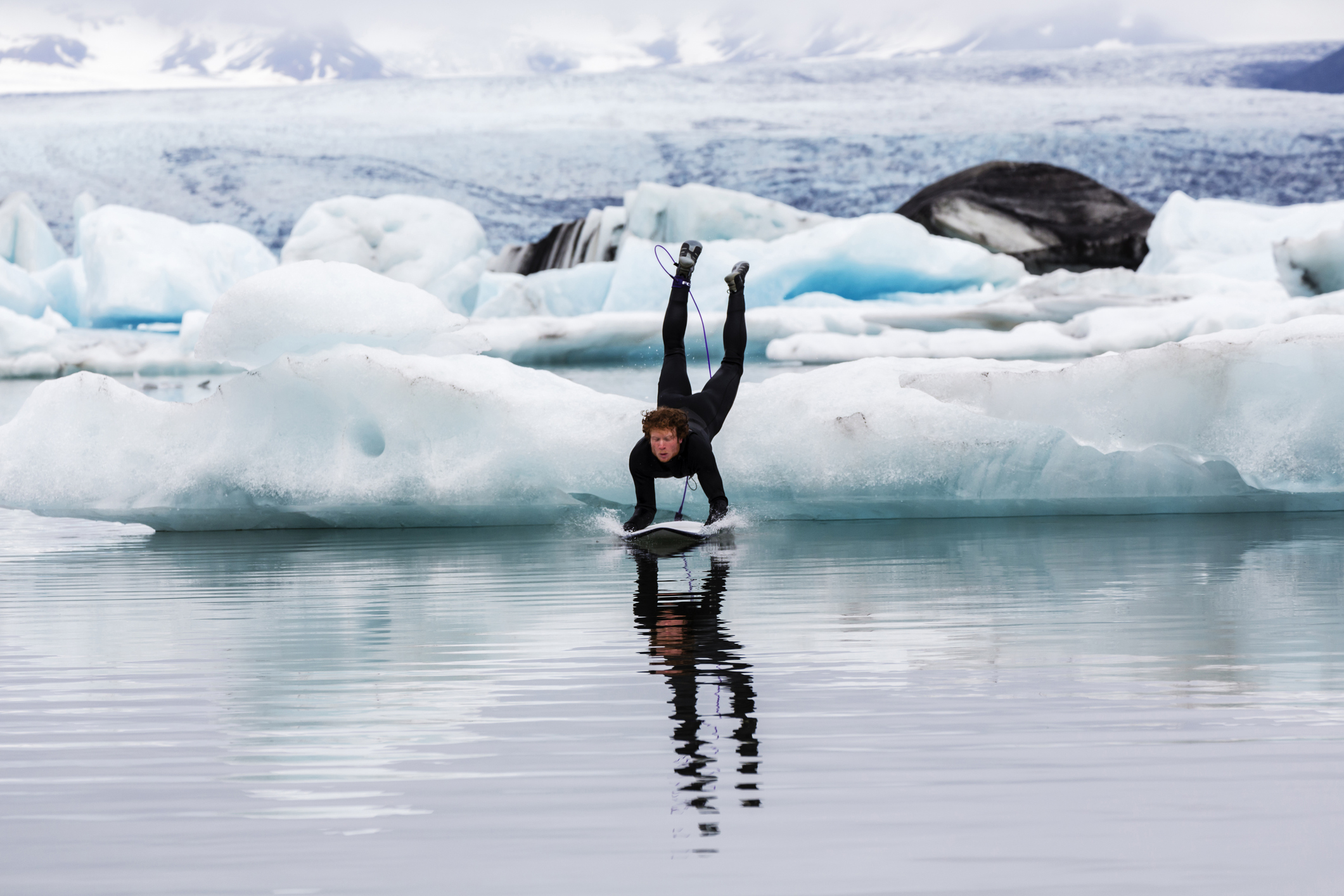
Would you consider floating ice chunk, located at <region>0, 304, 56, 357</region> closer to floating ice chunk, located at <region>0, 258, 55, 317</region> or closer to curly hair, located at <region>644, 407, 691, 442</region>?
floating ice chunk, located at <region>0, 258, 55, 317</region>

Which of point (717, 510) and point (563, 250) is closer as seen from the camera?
point (717, 510)

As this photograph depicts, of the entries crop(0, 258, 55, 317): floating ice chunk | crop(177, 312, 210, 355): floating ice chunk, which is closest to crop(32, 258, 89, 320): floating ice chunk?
crop(0, 258, 55, 317): floating ice chunk

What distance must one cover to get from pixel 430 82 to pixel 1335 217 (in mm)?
26976

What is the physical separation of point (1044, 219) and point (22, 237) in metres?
14.7

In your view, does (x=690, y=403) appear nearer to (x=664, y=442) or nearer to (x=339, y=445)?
(x=664, y=442)

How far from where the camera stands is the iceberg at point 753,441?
17.0 feet

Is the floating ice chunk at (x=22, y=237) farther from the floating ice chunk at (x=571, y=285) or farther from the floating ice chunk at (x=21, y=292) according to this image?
the floating ice chunk at (x=571, y=285)

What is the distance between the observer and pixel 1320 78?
129 ft

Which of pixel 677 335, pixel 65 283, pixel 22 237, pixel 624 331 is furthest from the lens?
pixel 22 237

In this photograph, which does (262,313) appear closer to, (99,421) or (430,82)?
(99,421)

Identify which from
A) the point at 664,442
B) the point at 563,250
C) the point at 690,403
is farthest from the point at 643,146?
the point at 664,442

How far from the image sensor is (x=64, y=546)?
5477 millimetres

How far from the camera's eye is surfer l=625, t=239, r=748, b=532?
4.80m

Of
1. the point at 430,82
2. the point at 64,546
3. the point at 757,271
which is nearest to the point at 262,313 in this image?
the point at 64,546
